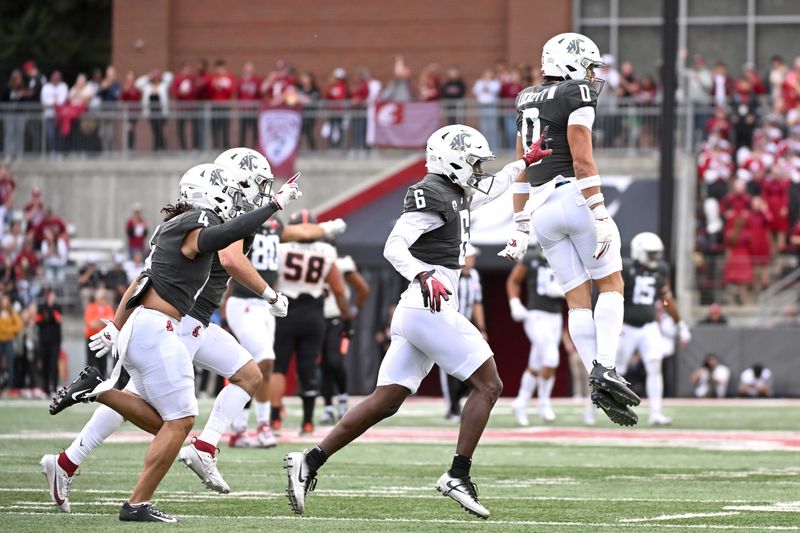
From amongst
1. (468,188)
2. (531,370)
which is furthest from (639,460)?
(531,370)

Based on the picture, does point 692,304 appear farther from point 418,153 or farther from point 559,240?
point 559,240

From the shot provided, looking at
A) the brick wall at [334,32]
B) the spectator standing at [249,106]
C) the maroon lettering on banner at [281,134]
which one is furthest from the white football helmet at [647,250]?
the brick wall at [334,32]

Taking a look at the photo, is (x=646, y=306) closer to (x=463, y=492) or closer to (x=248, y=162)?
(x=248, y=162)

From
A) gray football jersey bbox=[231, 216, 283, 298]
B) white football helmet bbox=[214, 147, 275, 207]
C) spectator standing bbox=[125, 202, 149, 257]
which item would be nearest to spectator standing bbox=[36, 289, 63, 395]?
spectator standing bbox=[125, 202, 149, 257]

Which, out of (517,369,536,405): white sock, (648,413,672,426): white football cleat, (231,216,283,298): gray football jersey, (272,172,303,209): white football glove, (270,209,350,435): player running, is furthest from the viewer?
(517,369,536,405): white sock

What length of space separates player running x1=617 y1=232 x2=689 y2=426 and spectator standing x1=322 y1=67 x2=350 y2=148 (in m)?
11.7

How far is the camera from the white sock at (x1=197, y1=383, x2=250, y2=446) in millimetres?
9727

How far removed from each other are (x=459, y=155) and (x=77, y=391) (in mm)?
2397

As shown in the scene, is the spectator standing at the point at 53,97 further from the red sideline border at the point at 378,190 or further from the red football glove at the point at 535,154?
the red football glove at the point at 535,154

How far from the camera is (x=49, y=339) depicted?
24.8 m

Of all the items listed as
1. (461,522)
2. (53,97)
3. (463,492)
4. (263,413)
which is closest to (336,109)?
(53,97)

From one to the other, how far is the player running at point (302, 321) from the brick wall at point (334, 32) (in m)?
17.4

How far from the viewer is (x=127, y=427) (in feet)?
55.3

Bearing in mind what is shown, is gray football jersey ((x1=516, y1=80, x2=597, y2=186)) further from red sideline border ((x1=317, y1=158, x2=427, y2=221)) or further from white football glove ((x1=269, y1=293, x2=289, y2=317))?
red sideline border ((x1=317, y1=158, x2=427, y2=221))
